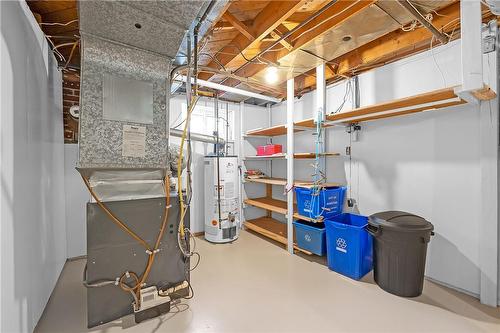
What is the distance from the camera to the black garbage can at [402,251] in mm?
2008

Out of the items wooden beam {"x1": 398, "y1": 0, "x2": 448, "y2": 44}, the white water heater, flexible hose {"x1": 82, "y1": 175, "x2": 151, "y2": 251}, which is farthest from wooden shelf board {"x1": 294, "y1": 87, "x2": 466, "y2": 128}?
flexible hose {"x1": 82, "y1": 175, "x2": 151, "y2": 251}

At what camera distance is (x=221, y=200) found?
138 inches

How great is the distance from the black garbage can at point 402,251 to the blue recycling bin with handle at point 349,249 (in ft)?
0.67

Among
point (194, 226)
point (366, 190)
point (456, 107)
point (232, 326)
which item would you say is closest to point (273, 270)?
point (232, 326)

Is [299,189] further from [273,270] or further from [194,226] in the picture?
[194,226]

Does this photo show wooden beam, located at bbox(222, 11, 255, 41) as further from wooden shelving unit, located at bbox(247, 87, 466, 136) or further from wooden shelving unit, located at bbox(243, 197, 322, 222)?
wooden shelving unit, located at bbox(243, 197, 322, 222)

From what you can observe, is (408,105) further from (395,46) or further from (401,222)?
(401,222)

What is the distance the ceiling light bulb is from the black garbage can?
2.08 meters

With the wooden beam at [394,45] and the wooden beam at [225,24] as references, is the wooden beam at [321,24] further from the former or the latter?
the wooden beam at [394,45]

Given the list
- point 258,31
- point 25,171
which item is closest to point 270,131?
point 258,31

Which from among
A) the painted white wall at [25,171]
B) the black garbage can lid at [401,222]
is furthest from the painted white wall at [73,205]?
the black garbage can lid at [401,222]

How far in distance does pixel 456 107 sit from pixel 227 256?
302 centimetres

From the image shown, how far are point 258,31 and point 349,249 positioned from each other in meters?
2.40

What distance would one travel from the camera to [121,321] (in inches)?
70.1
